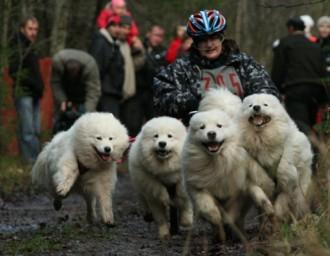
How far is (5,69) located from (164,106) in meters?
6.99

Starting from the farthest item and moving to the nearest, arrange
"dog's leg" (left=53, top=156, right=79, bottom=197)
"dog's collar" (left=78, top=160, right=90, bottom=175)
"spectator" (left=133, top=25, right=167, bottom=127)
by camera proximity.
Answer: "spectator" (left=133, top=25, right=167, bottom=127) < "dog's collar" (left=78, top=160, right=90, bottom=175) < "dog's leg" (left=53, top=156, right=79, bottom=197)

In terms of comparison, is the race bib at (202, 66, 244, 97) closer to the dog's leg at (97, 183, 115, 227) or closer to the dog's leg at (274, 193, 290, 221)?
the dog's leg at (274, 193, 290, 221)

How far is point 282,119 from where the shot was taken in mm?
9281

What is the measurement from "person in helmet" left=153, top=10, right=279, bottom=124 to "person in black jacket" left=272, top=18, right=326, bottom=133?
6.68 metres

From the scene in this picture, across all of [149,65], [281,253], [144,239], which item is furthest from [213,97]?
[149,65]

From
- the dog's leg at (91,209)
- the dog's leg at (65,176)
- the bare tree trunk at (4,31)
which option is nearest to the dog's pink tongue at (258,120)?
the dog's leg at (65,176)

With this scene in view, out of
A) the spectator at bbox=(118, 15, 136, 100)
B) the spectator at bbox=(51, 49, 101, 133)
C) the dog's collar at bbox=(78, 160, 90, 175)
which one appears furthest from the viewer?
the spectator at bbox=(118, 15, 136, 100)

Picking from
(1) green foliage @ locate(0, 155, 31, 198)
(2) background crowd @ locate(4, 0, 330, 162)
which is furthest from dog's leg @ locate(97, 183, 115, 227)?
(2) background crowd @ locate(4, 0, 330, 162)

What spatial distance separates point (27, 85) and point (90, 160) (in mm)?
7431

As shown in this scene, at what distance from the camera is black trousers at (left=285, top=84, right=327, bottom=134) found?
56.0 ft

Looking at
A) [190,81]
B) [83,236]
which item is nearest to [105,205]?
[83,236]

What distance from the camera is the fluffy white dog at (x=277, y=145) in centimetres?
920

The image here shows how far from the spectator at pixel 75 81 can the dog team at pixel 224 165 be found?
19.9ft

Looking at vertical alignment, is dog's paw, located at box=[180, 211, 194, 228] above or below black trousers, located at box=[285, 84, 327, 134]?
below
